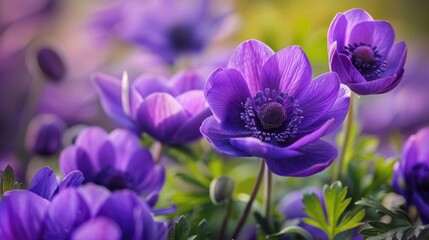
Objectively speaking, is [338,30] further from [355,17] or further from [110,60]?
[110,60]

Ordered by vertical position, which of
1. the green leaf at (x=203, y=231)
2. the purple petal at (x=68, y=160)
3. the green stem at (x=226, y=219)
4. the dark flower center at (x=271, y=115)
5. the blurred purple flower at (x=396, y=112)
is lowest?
the blurred purple flower at (x=396, y=112)

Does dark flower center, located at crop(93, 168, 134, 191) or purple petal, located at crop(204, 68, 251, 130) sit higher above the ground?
purple petal, located at crop(204, 68, 251, 130)

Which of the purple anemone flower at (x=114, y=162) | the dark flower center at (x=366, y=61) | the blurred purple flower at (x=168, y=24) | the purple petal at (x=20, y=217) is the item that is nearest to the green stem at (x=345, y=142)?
the dark flower center at (x=366, y=61)

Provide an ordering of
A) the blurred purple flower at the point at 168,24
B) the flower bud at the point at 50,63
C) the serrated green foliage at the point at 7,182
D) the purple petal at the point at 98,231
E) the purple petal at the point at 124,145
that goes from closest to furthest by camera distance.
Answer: the purple petal at the point at 98,231 → the serrated green foliage at the point at 7,182 → the purple petal at the point at 124,145 → the flower bud at the point at 50,63 → the blurred purple flower at the point at 168,24

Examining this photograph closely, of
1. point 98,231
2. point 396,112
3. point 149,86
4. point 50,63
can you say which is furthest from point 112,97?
point 396,112

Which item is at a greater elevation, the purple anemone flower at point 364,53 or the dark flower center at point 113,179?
the purple anemone flower at point 364,53

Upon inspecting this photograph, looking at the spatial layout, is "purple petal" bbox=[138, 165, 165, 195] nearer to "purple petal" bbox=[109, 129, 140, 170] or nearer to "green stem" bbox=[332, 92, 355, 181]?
"purple petal" bbox=[109, 129, 140, 170]

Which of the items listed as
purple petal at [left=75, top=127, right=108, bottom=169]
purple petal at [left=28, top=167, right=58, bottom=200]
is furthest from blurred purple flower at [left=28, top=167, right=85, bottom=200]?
purple petal at [left=75, top=127, right=108, bottom=169]

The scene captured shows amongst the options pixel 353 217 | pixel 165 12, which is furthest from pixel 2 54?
pixel 353 217

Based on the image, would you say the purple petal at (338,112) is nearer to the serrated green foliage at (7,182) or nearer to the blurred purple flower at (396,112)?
the serrated green foliage at (7,182)
